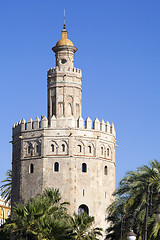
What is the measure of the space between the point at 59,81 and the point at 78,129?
A: 5.76m

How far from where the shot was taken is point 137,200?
34.5m

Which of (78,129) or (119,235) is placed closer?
(119,235)

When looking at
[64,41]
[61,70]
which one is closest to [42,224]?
[61,70]

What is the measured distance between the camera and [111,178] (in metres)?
56.8

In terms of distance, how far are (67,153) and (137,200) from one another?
Answer: 20599mm

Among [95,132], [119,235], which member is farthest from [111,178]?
[119,235]

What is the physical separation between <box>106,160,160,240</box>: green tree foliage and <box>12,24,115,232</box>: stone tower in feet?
52.6

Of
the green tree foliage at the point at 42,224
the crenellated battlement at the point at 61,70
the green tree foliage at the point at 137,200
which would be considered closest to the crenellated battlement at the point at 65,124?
the crenellated battlement at the point at 61,70

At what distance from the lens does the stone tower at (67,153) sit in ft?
177

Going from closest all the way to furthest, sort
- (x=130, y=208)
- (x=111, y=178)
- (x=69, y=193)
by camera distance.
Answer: (x=130, y=208) → (x=69, y=193) → (x=111, y=178)

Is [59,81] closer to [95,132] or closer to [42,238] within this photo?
[95,132]

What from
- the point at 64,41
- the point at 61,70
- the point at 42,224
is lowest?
the point at 42,224

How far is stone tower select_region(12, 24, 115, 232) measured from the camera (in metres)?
54.0

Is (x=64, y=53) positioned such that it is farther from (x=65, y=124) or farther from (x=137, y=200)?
(x=137, y=200)
